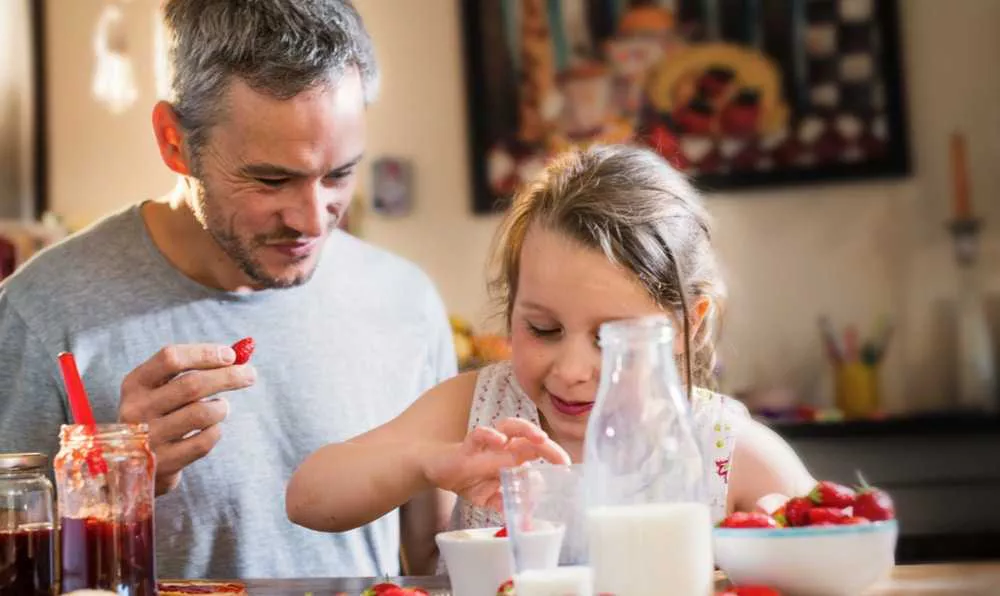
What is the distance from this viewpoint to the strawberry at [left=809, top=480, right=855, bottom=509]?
3.71 ft

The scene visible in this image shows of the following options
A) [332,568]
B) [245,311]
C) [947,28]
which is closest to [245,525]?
[332,568]

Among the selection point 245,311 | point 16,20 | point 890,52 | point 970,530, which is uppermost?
point 16,20

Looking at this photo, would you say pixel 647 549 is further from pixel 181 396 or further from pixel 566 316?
pixel 181 396

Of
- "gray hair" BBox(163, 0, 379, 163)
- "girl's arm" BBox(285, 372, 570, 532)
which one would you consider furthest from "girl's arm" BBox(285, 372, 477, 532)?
"gray hair" BBox(163, 0, 379, 163)

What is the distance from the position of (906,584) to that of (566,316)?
482 mm

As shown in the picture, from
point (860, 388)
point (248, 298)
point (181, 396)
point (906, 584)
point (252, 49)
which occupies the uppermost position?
point (252, 49)

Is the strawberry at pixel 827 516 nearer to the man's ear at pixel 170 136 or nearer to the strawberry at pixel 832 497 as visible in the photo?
the strawberry at pixel 832 497

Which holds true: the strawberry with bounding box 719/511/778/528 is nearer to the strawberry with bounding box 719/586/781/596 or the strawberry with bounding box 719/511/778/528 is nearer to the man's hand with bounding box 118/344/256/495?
the strawberry with bounding box 719/586/781/596

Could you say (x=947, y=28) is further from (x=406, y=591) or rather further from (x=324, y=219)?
(x=406, y=591)

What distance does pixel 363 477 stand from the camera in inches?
58.8

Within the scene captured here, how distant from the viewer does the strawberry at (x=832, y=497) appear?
113 cm

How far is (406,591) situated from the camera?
111 centimetres

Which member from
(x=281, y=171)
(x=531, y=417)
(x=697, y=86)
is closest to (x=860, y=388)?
(x=697, y=86)

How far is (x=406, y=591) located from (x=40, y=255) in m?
1.28
